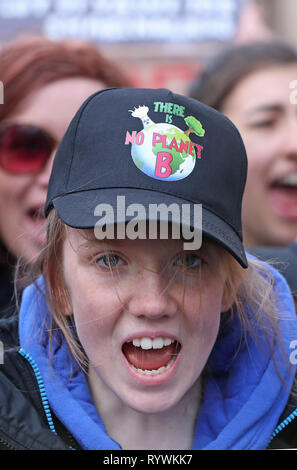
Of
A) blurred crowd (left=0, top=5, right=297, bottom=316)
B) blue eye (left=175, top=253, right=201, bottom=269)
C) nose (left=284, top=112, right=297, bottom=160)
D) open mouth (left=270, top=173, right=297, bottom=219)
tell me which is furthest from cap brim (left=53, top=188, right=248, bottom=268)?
open mouth (left=270, top=173, right=297, bottom=219)

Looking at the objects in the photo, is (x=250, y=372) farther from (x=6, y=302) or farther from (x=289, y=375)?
(x=6, y=302)

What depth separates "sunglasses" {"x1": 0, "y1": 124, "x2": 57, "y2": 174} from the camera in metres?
2.57

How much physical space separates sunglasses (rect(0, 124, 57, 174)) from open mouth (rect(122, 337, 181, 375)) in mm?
1265

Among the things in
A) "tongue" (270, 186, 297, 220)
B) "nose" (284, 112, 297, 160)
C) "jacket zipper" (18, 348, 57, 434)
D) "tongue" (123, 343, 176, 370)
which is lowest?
"jacket zipper" (18, 348, 57, 434)

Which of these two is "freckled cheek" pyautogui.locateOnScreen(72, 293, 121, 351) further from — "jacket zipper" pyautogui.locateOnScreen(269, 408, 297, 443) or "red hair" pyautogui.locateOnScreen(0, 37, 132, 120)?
"red hair" pyautogui.locateOnScreen(0, 37, 132, 120)

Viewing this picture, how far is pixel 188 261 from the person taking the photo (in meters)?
1.53

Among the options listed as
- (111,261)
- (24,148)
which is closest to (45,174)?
(24,148)

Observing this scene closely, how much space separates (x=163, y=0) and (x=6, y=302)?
411cm

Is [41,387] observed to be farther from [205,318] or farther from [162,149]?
[162,149]

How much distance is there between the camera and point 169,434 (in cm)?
171

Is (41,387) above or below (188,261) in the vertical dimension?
below

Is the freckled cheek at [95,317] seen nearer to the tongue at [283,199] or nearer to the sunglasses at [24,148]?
the sunglasses at [24,148]

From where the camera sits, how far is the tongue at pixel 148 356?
5.11 ft

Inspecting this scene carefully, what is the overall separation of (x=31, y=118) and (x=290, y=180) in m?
1.30
